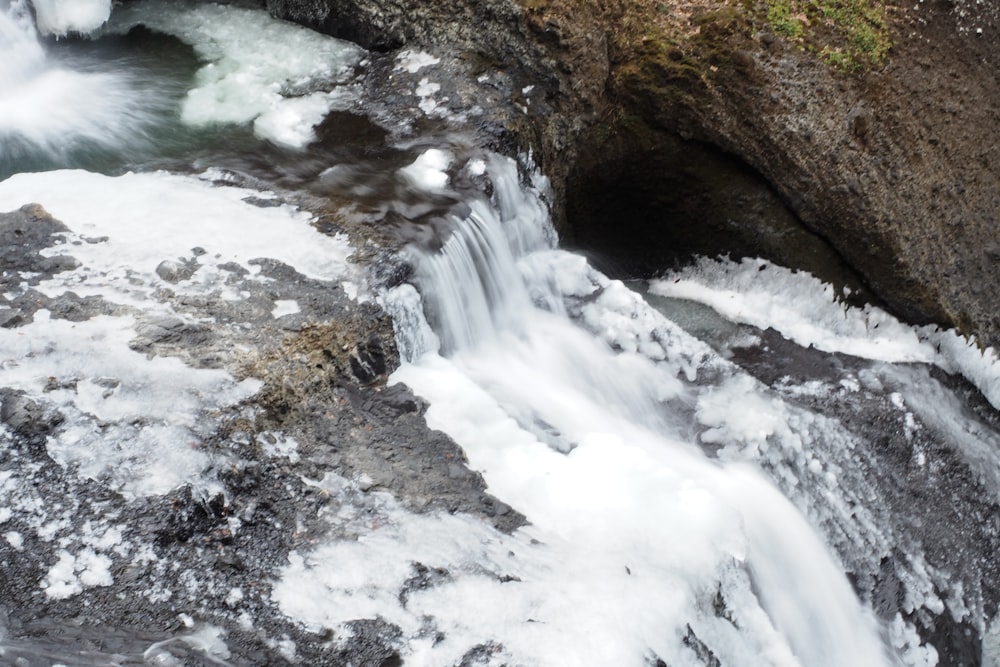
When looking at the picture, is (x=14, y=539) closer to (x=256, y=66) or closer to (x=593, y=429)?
(x=593, y=429)

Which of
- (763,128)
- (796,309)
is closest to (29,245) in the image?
(763,128)

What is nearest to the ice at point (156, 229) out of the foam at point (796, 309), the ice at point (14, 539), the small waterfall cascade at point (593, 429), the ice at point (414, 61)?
the small waterfall cascade at point (593, 429)

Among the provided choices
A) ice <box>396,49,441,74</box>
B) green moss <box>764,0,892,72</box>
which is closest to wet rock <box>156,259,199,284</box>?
ice <box>396,49,441,74</box>

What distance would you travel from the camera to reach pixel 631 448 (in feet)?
14.2

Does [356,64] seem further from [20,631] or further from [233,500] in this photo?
[20,631]

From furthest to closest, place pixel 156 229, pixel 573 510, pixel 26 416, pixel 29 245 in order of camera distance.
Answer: pixel 156 229 < pixel 29 245 < pixel 573 510 < pixel 26 416

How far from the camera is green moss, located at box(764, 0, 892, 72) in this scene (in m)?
6.08

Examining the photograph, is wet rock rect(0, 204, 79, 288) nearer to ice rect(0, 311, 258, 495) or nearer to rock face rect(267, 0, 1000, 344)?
ice rect(0, 311, 258, 495)

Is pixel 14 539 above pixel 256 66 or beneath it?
beneath

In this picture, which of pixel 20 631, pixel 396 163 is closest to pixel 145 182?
pixel 396 163

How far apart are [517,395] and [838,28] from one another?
3711 millimetres

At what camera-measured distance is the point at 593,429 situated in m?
4.58

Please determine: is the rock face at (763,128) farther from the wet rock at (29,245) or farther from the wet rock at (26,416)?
the wet rock at (26,416)

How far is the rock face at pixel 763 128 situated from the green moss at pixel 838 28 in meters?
0.02
